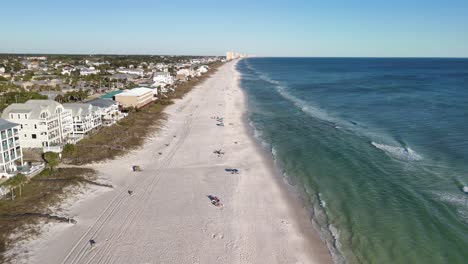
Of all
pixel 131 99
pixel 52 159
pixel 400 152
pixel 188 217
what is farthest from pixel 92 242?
pixel 131 99

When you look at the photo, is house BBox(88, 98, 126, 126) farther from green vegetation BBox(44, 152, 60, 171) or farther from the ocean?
the ocean

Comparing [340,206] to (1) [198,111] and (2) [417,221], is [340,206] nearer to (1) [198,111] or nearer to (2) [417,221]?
(2) [417,221]

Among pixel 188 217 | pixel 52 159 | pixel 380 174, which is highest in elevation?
pixel 52 159

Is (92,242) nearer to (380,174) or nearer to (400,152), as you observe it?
(380,174)

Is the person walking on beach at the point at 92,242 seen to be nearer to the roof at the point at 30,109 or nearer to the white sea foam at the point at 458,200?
the roof at the point at 30,109

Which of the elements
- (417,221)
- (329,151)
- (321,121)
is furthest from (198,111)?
(417,221)

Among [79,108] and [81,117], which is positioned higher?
[79,108]

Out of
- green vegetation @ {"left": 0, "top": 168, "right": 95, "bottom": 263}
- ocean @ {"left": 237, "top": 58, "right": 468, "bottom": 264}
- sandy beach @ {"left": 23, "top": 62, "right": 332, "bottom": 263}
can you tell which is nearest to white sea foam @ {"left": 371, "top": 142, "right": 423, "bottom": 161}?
ocean @ {"left": 237, "top": 58, "right": 468, "bottom": 264}
